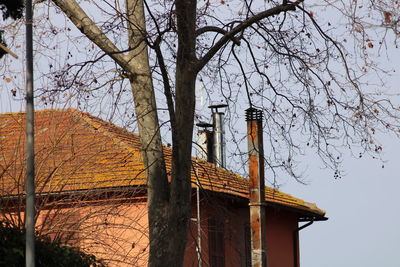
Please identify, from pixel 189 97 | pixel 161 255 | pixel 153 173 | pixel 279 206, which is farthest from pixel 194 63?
pixel 279 206

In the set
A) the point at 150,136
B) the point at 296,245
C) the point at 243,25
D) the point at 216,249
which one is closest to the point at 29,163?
the point at 150,136

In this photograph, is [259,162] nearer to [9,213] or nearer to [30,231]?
[9,213]

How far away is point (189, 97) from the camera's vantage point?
12.4 meters

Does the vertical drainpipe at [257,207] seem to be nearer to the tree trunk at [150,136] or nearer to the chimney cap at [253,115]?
the chimney cap at [253,115]

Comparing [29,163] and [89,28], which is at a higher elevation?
[89,28]

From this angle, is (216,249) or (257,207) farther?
(216,249)

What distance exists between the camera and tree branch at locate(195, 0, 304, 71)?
12869 mm

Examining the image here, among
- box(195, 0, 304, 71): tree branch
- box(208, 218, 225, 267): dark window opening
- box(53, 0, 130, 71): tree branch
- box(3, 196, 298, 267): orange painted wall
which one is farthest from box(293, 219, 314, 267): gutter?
box(53, 0, 130, 71): tree branch

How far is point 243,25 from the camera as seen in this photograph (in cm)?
1323

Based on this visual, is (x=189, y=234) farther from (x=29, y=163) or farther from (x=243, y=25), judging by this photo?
(x=29, y=163)

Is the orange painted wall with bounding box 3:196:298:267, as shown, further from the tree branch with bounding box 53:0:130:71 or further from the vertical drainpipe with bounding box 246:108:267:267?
the tree branch with bounding box 53:0:130:71

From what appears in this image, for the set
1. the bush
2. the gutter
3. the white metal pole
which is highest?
the gutter

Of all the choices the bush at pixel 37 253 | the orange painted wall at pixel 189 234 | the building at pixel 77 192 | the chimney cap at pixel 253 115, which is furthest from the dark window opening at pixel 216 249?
the bush at pixel 37 253

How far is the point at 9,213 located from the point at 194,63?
425 centimetres
